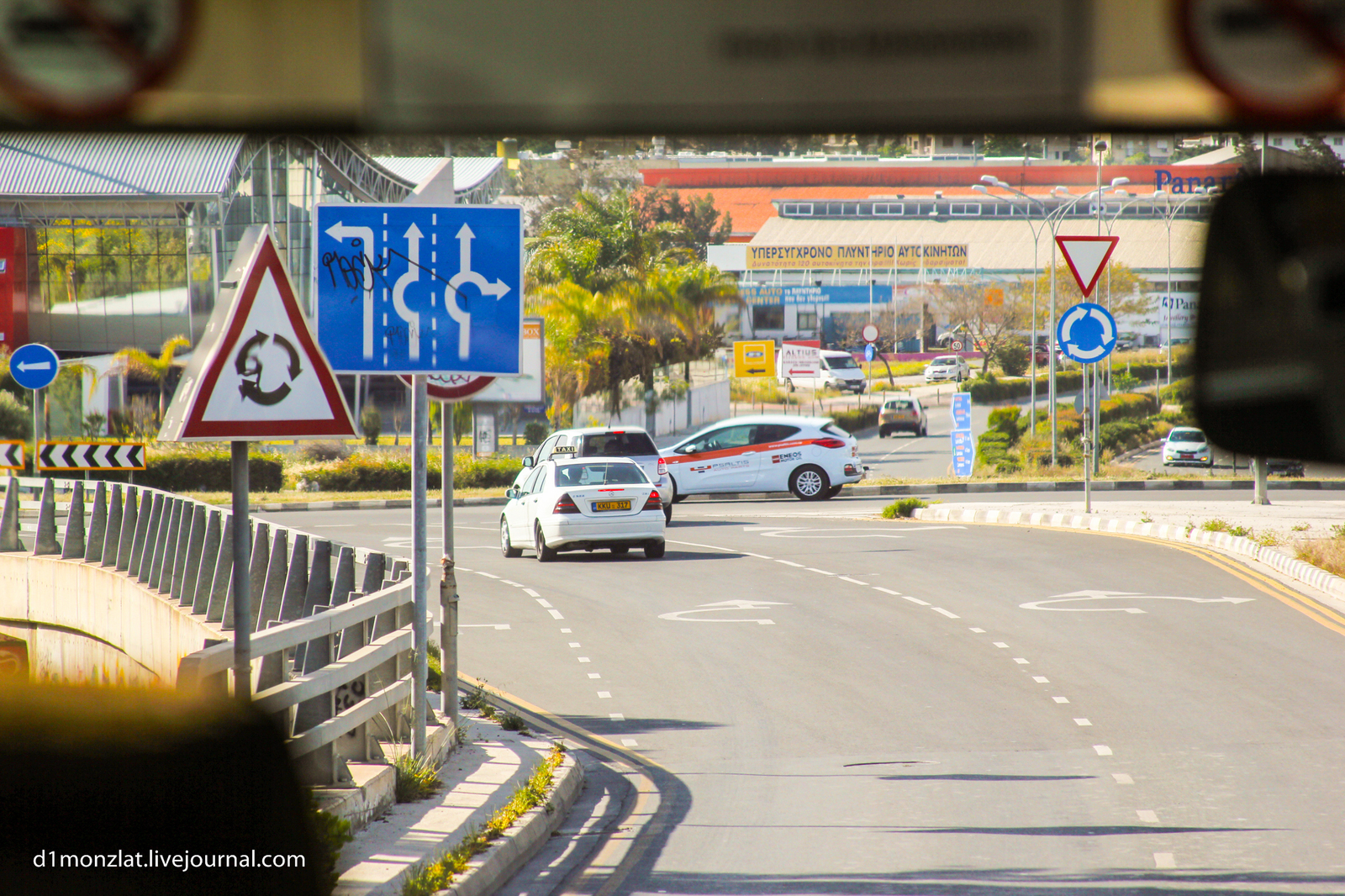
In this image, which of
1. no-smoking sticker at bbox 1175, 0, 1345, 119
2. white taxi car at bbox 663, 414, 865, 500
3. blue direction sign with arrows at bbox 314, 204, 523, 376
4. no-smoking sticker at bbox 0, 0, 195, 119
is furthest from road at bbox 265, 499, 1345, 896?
white taxi car at bbox 663, 414, 865, 500

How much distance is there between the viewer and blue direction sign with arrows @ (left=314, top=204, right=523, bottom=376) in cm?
790

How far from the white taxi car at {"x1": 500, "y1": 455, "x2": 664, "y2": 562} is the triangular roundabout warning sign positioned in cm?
1393

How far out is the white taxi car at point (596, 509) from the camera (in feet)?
66.8

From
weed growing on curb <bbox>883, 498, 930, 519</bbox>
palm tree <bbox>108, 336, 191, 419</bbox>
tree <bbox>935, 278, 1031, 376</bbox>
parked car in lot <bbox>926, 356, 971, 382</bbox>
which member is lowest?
weed growing on curb <bbox>883, 498, 930, 519</bbox>

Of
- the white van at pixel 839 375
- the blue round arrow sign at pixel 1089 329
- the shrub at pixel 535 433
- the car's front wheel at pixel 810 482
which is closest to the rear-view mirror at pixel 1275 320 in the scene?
the blue round arrow sign at pixel 1089 329

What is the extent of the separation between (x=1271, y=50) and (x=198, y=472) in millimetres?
36919

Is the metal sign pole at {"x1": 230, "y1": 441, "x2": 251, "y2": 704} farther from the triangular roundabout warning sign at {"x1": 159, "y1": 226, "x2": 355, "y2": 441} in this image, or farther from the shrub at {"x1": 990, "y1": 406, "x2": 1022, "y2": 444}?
the shrub at {"x1": 990, "y1": 406, "x2": 1022, "y2": 444}

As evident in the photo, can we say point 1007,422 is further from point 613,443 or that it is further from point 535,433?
point 613,443

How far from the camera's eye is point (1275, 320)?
7.13ft

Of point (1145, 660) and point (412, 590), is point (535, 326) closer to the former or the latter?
point (1145, 660)

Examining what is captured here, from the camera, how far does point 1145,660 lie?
12156 millimetres

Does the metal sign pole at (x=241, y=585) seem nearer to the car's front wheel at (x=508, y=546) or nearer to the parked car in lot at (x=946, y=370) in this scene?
the car's front wheel at (x=508, y=546)

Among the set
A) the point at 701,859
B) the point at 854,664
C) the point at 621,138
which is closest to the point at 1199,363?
the point at 621,138

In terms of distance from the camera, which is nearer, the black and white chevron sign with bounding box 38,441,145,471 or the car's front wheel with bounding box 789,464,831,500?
the black and white chevron sign with bounding box 38,441,145,471
